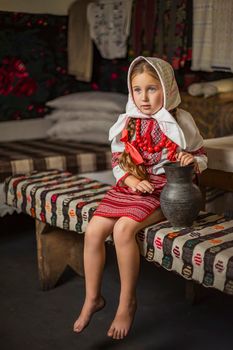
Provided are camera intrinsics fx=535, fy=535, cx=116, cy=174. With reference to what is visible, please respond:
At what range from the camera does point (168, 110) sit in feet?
6.87

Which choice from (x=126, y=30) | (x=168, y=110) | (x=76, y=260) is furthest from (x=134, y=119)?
(x=126, y=30)

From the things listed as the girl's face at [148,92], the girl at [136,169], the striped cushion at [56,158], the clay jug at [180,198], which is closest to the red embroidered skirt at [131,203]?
the girl at [136,169]

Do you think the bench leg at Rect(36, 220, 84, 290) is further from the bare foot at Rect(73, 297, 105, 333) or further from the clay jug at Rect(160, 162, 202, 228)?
the clay jug at Rect(160, 162, 202, 228)

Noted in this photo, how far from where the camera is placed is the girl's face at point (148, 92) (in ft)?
6.78

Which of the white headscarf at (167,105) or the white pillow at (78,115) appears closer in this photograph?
the white headscarf at (167,105)

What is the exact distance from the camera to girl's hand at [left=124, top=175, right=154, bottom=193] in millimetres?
2027

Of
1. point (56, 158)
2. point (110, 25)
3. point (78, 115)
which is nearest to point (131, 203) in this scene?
point (56, 158)

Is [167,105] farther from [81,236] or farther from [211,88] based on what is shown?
[211,88]

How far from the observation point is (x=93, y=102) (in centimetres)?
391

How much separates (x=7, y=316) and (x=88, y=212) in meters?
0.60

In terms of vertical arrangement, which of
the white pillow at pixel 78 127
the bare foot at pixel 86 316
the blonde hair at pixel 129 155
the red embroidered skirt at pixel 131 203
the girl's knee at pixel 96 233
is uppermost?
the blonde hair at pixel 129 155

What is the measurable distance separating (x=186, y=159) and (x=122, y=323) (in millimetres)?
642

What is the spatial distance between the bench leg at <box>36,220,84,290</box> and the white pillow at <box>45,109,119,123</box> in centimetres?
139

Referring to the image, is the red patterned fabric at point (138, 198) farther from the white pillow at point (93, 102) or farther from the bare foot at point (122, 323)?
the white pillow at point (93, 102)
